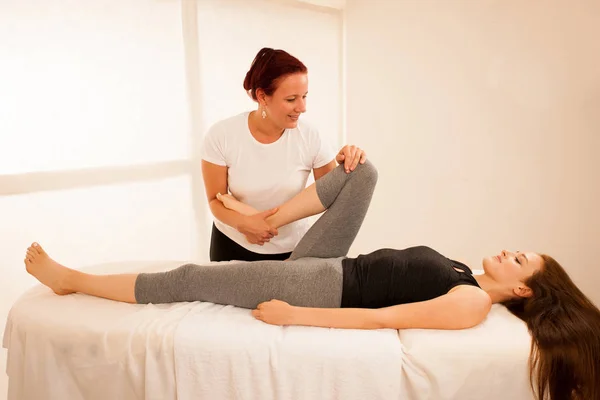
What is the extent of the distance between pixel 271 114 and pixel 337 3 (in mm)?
1805

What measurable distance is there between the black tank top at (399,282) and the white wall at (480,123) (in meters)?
1.78

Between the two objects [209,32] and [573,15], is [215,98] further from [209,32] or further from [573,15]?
[573,15]

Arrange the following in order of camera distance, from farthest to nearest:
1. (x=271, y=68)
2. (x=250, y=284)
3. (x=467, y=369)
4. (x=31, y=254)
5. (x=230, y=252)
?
(x=230, y=252)
(x=271, y=68)
(x=31, y=254)
(x=250, y=284)
(x=467, y=369)

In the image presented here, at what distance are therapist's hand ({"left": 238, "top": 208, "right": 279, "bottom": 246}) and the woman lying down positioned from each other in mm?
188

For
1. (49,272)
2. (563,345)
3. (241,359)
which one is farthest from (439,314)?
(49,272)

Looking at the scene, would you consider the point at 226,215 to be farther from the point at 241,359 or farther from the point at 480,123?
the point at 480,123

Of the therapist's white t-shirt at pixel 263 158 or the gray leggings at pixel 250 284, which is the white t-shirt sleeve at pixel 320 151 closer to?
the therapist's white t-shirt at pixel 263 158

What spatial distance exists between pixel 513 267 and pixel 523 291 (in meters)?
0.08

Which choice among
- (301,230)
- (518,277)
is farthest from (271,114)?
(518,277)

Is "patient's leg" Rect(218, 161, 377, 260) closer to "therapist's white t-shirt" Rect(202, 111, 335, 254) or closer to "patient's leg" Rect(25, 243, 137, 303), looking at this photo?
"therapist's white t-shirt" Rect(202, 111, 335, 254)

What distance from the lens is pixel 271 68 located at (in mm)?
1781

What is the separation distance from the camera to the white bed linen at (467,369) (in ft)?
4.17

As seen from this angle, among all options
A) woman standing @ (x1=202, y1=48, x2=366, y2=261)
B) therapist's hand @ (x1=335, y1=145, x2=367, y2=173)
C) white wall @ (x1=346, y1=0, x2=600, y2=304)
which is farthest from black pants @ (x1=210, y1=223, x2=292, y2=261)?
white wall @ (x1=346, y1=0, x2=600, y2=304)

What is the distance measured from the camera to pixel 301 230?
204 centimetres
